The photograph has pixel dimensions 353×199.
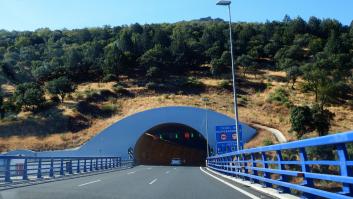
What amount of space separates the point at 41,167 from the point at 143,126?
121 feet

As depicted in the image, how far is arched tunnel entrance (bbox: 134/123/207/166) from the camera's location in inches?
2702

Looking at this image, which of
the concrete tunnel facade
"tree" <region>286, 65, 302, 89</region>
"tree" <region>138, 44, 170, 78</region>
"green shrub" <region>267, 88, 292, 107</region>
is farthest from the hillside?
the concrete tunnel facade

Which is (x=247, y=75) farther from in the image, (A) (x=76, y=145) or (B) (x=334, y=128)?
(A) (x=76, y=145)

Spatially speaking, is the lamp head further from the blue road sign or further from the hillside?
the hillside

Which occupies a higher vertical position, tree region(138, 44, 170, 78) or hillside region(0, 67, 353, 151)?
tree region(138, 44, 170, 78)

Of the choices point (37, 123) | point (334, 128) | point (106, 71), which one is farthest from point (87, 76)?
point (334, 128)

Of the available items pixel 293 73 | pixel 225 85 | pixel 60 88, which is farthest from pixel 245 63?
pixel 60 88

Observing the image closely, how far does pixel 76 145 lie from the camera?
202 feet

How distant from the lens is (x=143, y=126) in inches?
2333

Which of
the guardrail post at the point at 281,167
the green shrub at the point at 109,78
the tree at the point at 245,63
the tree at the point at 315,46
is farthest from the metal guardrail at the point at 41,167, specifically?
the tree at the point at 315,46

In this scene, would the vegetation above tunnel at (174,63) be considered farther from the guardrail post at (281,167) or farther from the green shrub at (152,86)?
the guardrail post at (281,167)

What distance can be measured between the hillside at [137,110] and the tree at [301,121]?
4.35 ft

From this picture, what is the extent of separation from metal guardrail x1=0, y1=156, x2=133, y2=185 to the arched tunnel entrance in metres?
24.7

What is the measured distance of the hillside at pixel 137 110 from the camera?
209 feet
